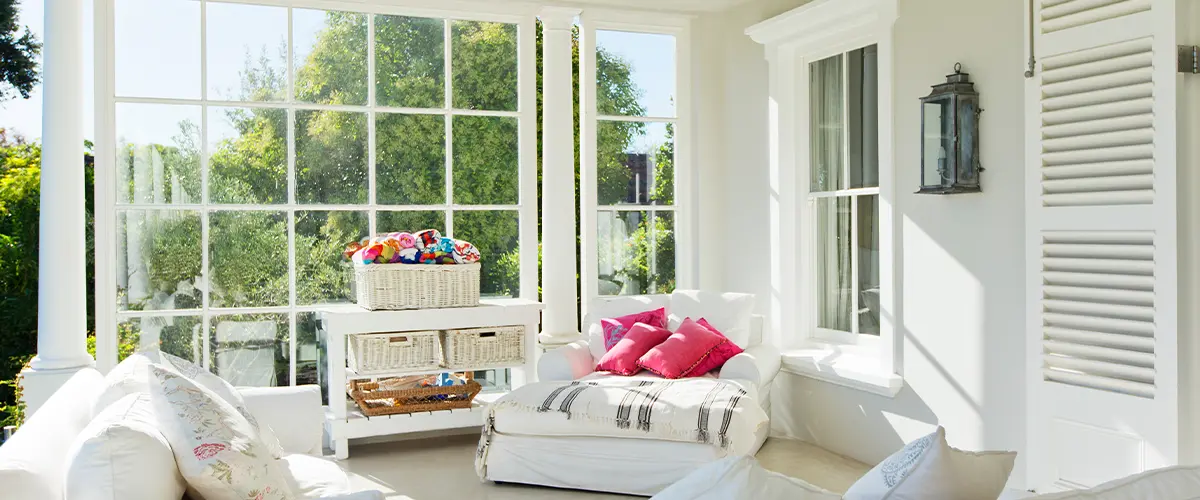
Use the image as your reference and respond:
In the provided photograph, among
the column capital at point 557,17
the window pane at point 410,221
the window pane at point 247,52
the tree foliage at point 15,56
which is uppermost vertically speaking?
the tree foliage at point 15,56

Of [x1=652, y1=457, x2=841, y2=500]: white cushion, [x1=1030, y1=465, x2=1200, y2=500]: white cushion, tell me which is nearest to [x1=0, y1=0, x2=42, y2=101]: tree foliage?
[x1=652, y1=457, x2=841, y2=500]: white cushion

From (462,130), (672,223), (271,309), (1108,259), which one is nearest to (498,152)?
(462,130)

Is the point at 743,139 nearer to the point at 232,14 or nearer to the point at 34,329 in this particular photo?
the point at 232,14

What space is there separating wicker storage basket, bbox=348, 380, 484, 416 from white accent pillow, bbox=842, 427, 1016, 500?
11.8ft

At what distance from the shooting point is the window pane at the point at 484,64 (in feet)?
16.9

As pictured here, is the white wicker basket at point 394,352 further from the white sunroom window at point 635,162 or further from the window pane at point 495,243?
the white sunroom window at point 635,162

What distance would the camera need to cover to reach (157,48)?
4539 millimetres

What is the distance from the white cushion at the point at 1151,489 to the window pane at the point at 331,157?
4.28 meters

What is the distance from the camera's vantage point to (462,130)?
5.15 m

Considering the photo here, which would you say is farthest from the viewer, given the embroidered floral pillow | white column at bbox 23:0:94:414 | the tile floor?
white column at bbox 23:0:94:414

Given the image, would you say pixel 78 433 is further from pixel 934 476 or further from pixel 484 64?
pixel 484 64

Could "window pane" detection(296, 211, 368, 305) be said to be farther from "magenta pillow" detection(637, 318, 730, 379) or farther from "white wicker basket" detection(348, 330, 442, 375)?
"magenta pillow" detection(637, 318, 730, 379)

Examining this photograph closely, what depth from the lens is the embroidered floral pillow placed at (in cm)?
192

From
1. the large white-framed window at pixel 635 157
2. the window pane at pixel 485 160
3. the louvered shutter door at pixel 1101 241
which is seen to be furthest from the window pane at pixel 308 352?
the louvered shutter door at pixel 1101 241
